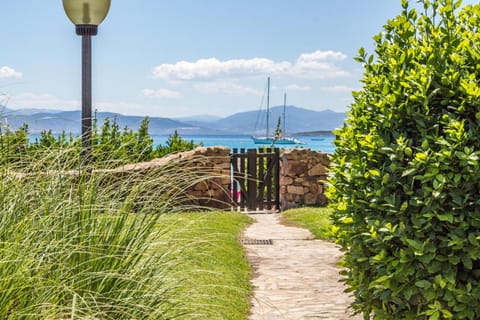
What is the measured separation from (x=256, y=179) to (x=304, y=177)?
44.7 inches

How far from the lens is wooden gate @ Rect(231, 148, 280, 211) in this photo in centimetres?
1332

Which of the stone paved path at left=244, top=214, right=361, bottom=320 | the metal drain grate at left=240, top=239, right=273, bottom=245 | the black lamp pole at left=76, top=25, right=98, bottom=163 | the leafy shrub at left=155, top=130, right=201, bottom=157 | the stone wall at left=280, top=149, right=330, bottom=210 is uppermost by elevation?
the black lamp pole at left=76, top=25, right=98, bottom=163

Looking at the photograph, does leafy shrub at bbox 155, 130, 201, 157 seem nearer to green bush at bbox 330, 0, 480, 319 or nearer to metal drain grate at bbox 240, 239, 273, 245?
metal drain grate at bbox 240, 239, 273, 245

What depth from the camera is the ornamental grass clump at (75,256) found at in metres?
2.64

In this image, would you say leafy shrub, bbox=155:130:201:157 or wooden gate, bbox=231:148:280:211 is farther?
leafy shrub, bbox=155:130:201:157

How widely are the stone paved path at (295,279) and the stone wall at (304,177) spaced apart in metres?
3.79

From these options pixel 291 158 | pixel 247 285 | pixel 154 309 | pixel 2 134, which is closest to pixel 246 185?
pixel 291 158

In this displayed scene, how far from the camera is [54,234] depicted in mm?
3072

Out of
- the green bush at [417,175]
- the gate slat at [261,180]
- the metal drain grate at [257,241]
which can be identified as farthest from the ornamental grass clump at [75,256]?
the gate slat at [261,180]

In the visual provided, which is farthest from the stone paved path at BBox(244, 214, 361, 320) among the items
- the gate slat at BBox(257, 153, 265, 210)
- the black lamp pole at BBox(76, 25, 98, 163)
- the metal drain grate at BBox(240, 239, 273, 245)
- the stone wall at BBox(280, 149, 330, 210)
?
the gate slat at BBox(257, 153, 265, 210)

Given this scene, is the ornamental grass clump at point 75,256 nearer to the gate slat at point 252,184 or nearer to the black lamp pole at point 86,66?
the black lamp pole at point 86,66

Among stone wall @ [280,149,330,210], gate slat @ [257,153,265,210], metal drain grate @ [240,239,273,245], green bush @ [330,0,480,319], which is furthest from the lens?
gate slat @ [257,153,265,210]

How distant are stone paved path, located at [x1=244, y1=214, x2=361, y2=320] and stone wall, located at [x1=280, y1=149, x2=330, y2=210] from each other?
379cm

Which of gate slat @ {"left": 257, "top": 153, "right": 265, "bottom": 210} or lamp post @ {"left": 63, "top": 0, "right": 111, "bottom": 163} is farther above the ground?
lamp post @ {"left": 63, "top": 0, "right": 111, "bottom": 163}
